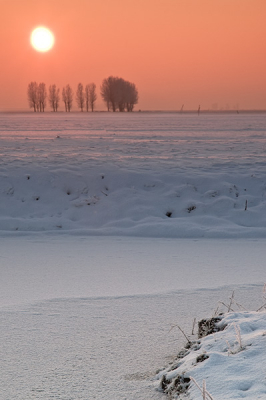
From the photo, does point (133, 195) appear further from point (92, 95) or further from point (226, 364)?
point (92, 95)

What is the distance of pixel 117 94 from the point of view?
107750 millimetres

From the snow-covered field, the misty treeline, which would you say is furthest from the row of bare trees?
the snow-covered field

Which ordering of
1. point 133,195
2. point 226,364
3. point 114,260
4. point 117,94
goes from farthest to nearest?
point 117,94
point 133,195
point 114,260
point 226,364

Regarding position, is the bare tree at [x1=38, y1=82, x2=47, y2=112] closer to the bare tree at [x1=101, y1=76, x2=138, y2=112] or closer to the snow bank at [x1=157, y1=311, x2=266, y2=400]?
the bare tree at [x1=101, y1=76, x2=138, y2=112]

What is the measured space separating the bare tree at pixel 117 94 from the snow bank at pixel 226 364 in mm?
108354

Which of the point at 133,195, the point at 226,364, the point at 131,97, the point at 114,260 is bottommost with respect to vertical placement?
the point at 114,260

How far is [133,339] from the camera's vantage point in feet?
9.45

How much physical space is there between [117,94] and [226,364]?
109m

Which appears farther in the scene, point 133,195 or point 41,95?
point 41,95

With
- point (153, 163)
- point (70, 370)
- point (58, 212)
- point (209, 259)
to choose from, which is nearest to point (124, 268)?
point (209, 259)

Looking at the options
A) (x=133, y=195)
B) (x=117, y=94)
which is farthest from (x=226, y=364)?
(x=117, y=94)

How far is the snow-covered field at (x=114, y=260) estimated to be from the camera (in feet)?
8.34

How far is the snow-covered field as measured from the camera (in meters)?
2.54

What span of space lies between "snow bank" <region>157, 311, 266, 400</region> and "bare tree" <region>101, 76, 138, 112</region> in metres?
108
